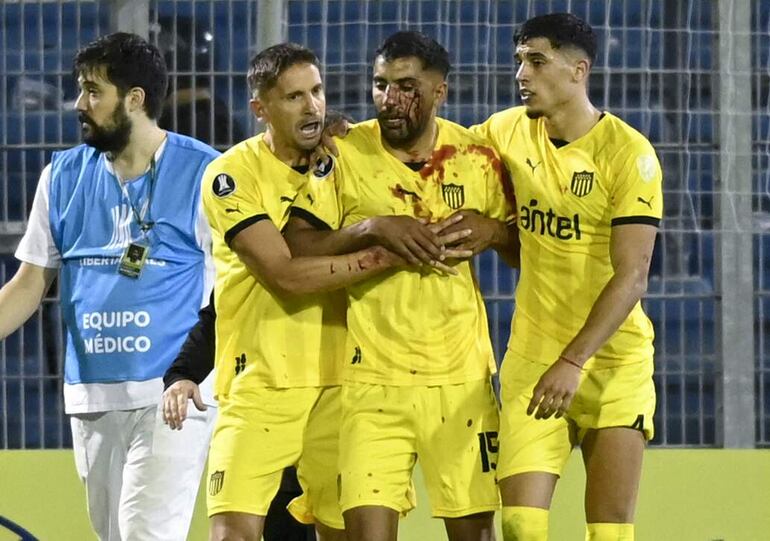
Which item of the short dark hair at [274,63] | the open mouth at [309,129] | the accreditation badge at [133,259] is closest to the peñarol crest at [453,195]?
the open mouth at [309,129]

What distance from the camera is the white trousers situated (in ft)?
14.6

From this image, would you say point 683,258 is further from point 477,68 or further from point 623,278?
point 623,278

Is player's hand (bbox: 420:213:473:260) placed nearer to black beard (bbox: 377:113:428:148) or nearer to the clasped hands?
the clasped hands

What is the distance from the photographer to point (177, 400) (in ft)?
14.3

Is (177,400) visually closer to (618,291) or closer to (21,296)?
(21,296)

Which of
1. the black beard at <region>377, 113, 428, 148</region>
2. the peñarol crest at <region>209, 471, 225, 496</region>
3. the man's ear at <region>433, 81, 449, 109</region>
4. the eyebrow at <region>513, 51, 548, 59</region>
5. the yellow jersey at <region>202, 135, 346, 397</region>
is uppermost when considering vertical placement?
the eyebrow at <region>513, 51, 548, 59</region>

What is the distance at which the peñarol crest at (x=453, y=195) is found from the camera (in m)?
4.29

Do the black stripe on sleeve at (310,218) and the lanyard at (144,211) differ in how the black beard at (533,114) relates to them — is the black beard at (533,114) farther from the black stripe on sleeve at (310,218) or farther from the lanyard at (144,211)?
the lanyard at (144,211)

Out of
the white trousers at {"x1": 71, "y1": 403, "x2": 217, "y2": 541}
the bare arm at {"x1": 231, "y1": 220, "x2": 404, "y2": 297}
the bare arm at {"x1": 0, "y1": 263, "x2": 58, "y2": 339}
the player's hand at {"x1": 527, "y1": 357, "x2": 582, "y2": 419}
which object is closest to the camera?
the player's hand at {"x1": 527, "y1": 357, "x2": 582, "y2": 419}

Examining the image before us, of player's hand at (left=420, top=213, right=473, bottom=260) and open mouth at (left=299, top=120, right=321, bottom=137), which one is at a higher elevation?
open mouth at (left=299, top=120, right=321, bottom=137)

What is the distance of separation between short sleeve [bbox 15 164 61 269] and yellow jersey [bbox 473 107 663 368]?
1.26 meters

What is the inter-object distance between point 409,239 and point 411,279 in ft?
0.50

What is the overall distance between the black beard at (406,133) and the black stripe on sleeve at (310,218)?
261 millimetres

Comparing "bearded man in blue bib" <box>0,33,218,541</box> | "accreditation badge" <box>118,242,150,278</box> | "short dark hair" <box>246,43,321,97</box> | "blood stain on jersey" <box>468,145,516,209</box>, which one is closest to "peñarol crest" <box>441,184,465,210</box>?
"blood stain on jersey" <box>468,145,516,209</box>
